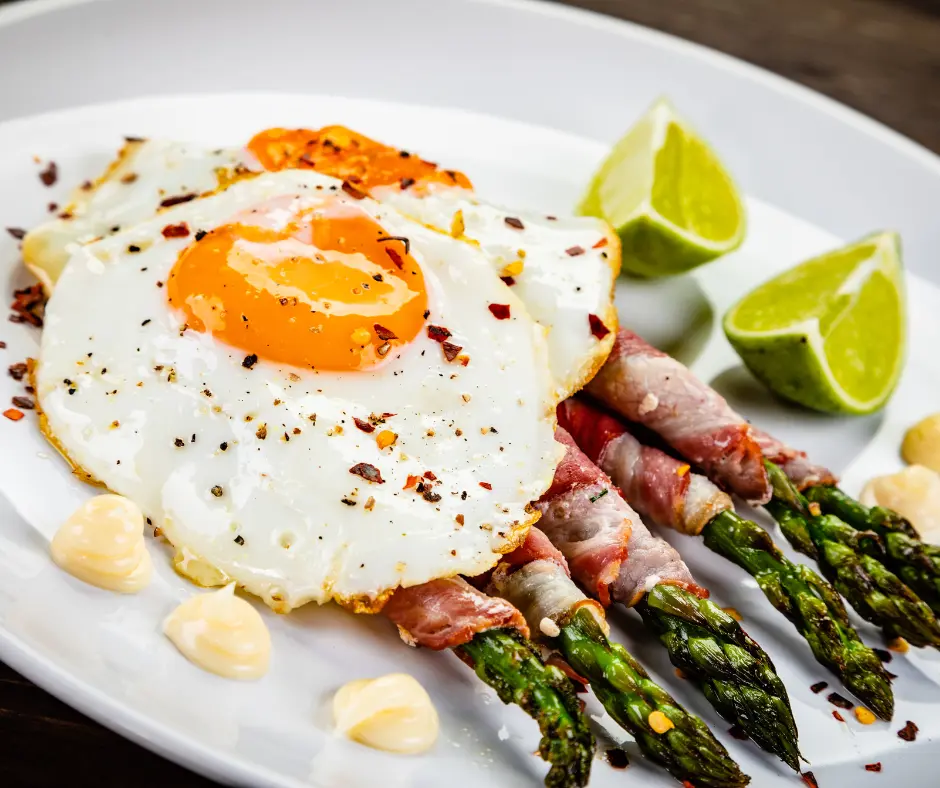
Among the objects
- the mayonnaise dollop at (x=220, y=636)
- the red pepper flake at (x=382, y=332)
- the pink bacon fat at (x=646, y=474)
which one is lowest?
the pink bacon fat at (x=646, y=474)

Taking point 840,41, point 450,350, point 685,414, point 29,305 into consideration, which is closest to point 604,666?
point 450,350

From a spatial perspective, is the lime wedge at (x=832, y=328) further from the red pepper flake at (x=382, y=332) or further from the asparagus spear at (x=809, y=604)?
the red pepper flake at (x=382, y=332)

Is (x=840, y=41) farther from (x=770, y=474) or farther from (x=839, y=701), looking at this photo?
(x=839, y=701)

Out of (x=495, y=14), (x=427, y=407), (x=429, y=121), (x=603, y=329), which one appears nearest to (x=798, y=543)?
(x=603, y=329)

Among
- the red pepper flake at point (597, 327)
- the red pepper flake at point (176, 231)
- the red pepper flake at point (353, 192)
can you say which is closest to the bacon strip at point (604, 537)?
the red pepper flake at point (597, 327)

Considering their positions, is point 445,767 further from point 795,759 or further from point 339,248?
point 339,248
